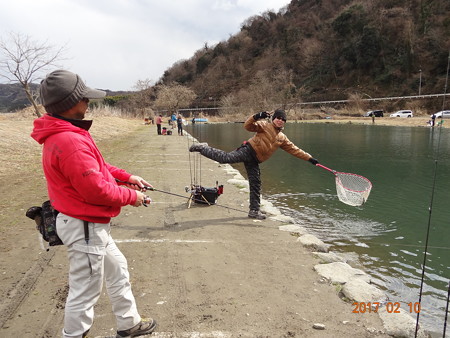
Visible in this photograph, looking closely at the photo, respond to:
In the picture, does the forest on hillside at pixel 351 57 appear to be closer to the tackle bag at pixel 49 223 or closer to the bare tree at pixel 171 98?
the bare tree at pixel 171 98

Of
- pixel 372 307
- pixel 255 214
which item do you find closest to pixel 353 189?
pixel 255 214

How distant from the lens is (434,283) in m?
4.87

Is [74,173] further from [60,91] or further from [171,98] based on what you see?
[171,98]

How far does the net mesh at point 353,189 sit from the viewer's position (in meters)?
5.88

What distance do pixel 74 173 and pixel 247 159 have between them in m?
4.35

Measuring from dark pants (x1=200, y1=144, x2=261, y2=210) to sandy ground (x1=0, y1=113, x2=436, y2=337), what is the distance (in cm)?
48

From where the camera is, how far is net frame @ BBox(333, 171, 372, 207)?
5883 millimetres

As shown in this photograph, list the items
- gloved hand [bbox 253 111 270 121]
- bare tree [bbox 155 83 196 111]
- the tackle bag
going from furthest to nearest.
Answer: bare tree [bbox 155 83 196 111] < gloved hand [bbox 253 111 270 121] < the tackle bag

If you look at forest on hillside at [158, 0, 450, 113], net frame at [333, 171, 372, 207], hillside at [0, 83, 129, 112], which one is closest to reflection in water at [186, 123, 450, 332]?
net frame at [333, 171, 372, 207]

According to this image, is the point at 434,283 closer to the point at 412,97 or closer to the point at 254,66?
the point at 412,97

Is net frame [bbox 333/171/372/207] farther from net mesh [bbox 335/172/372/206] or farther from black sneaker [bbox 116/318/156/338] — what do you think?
black sneaker [bbox 116/318/156/338]

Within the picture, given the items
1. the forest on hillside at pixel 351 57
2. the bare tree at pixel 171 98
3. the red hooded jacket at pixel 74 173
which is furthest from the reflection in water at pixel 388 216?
the bare tree at pixel 171 98

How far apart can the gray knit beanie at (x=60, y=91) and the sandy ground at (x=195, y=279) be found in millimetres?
2006

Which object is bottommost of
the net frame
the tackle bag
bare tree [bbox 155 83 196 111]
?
the net frame
